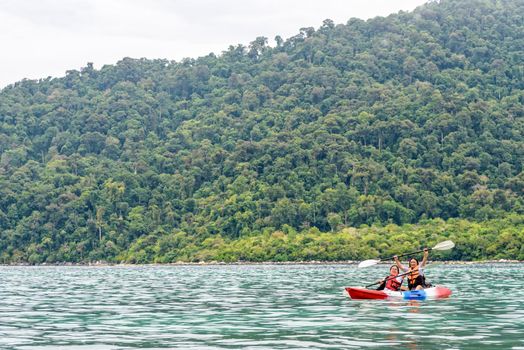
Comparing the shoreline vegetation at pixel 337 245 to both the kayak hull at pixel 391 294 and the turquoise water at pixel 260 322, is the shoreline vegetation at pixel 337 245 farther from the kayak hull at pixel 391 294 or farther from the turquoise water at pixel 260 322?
the kayak hull at pixel 391 294

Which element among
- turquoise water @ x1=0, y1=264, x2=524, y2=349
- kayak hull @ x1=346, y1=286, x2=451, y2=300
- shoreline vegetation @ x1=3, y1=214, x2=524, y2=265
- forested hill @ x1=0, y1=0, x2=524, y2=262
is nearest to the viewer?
turquoise water @ x1=0, y1=264, x2=524, y2=349

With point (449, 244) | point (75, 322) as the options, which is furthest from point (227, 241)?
point (75, 322)

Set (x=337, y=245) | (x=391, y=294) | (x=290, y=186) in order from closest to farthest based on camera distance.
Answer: (x=391, y=294)
(x=337, y=245)
(x=290, y=186)

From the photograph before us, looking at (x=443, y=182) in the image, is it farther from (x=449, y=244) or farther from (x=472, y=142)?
(x=449, y=244)

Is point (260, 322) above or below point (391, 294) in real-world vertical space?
above

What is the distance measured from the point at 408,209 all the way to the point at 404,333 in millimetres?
119108

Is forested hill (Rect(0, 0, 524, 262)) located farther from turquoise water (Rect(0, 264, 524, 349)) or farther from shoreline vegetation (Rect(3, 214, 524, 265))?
turquoise water (Rect(0, 264, 524, 349))

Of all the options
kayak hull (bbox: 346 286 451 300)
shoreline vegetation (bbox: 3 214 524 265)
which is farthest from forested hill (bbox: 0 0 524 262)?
kayak hull (bbox: 346 286 451 300)

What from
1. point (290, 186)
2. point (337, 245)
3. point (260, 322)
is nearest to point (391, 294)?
point (260, 322)

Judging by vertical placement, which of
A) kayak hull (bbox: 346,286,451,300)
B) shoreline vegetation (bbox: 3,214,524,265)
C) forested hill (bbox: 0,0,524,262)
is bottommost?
shoreline vegetation (bbox: 3,214,524,265)

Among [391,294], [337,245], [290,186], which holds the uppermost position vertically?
[290,186]

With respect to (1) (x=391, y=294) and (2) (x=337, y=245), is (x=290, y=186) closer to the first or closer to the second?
(2) (x=337, y=245)

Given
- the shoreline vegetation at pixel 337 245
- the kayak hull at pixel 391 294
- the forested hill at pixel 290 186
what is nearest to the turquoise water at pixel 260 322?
the kayak hull at pixel 391 294

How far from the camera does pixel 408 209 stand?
14475cm
